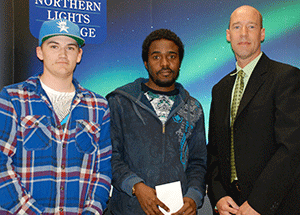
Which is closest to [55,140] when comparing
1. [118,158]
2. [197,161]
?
[118,158]

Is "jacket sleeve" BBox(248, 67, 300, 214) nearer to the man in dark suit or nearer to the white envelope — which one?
the man in dark suit

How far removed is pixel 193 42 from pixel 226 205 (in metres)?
1.98

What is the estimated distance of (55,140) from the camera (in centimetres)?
193

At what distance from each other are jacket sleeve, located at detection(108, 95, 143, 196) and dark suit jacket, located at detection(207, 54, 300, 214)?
69cm

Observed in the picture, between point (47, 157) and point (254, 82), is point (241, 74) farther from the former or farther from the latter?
point (47, 157)

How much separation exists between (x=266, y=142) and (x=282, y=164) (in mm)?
211

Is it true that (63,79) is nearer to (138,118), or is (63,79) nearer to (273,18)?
(138,118)

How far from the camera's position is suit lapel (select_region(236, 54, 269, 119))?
205 centimetres

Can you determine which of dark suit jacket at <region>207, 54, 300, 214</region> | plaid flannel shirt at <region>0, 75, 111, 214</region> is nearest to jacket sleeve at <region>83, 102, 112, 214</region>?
plaid flannel shirt at <region>0, 75, 111, 214</region>

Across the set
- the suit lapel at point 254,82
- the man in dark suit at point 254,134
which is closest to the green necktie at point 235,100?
the man in dark suit at point 254,134

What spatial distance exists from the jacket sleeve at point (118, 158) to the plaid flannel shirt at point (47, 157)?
0.14 m

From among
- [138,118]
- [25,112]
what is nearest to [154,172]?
[138,118]

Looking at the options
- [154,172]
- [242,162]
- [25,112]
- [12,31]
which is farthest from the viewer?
[12,31]

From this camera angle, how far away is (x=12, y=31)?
2.94m
